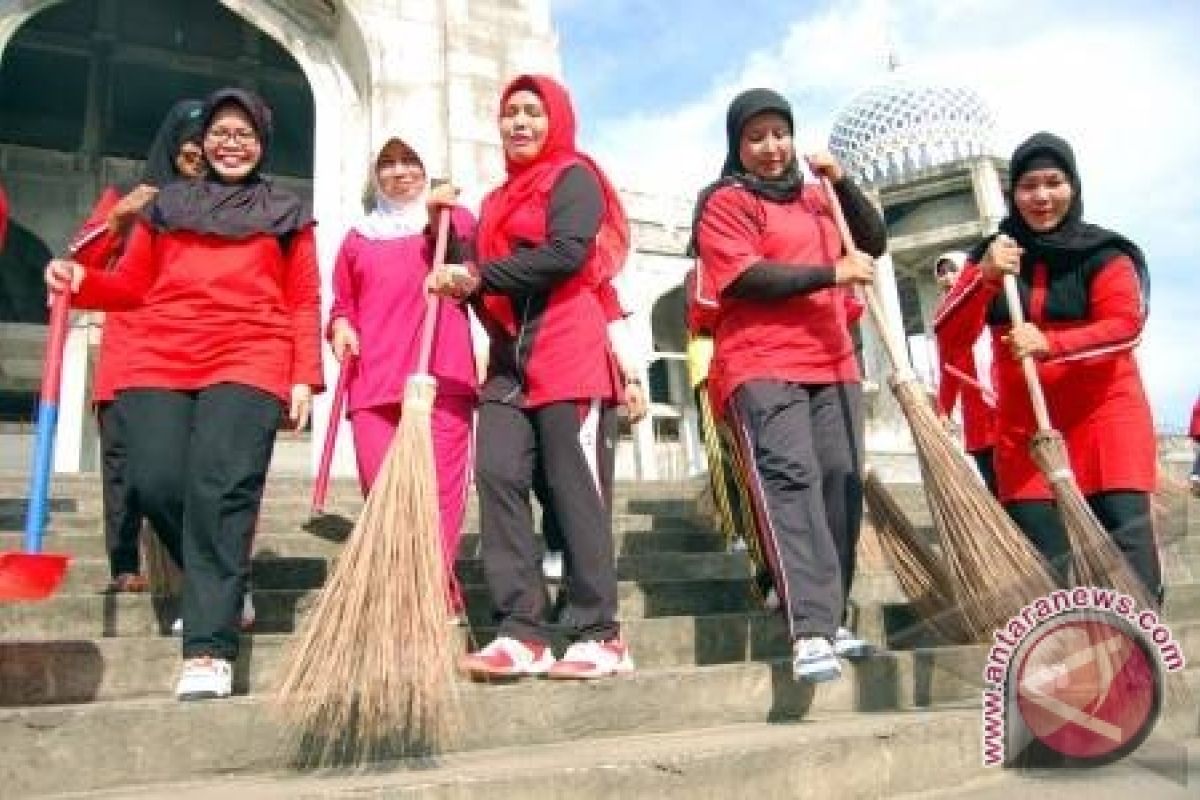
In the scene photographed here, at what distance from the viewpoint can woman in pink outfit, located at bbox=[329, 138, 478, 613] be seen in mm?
3758

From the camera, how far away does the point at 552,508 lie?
3264 millimetres

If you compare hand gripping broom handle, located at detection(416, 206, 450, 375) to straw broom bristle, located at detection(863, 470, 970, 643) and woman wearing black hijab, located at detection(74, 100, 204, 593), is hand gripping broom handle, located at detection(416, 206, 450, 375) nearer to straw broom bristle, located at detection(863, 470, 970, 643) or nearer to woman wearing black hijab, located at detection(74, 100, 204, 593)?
woman wearing black hijab, located at detection(74, 100, 204, 593)

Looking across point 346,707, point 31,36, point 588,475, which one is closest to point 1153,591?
point 588,475

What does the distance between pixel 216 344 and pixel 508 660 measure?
1.33 meters

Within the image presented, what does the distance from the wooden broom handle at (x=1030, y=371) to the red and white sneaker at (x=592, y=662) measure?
1.55 metres

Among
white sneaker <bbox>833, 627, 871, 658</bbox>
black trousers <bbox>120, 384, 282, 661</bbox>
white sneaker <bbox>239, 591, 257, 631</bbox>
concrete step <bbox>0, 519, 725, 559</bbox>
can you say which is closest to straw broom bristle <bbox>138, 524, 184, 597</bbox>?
white sneaker <bbox>239, 591, 257, 631</bbox>

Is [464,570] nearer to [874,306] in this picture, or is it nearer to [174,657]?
[174,657]

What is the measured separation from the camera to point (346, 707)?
2.36m

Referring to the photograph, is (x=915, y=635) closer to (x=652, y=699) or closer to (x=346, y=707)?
(x=652, y=699)

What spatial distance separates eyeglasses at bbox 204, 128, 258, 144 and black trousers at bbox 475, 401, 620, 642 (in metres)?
1.22

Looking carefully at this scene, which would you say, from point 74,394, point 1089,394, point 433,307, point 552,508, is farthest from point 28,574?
point 74,394

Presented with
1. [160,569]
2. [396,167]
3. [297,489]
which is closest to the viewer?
[160,569]

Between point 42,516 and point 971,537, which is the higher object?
point 42,516

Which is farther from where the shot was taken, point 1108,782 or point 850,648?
point 850,648
